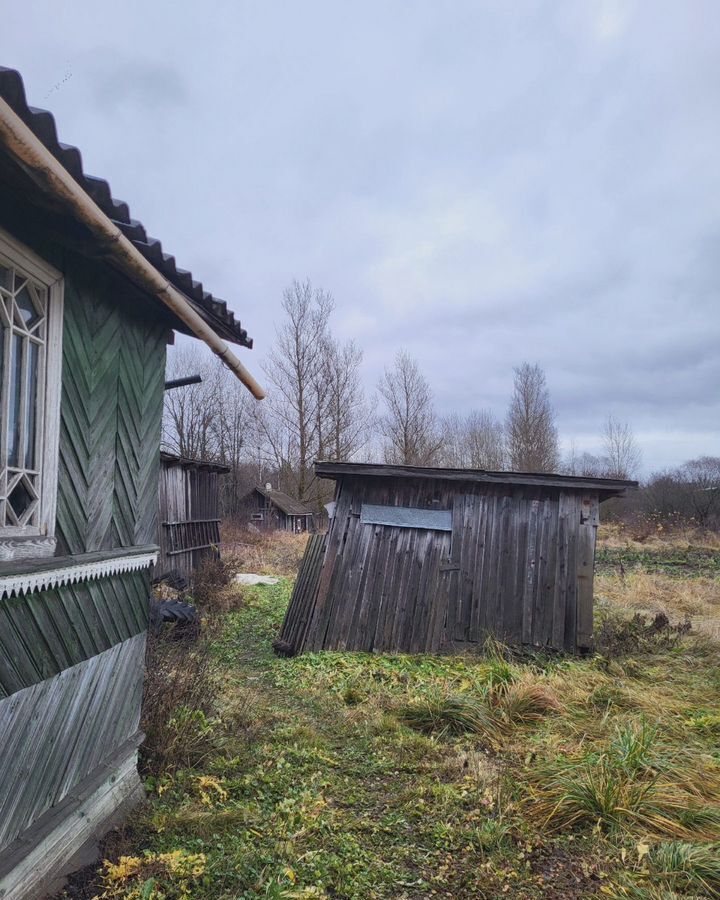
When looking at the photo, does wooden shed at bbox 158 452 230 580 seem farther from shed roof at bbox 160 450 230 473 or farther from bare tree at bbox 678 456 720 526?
bare tree at bbox 678 456 720 526

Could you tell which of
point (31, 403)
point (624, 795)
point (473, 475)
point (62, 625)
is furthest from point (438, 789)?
point (473, 475)

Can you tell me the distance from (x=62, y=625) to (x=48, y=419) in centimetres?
114

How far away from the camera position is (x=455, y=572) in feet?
28.1

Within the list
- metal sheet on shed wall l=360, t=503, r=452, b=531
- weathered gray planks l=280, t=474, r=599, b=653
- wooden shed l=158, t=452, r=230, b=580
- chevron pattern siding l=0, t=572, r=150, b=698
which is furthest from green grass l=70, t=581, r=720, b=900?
wooden shed l=158, t=452, r=230, b=580

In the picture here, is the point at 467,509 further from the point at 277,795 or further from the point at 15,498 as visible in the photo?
the point at 15,498

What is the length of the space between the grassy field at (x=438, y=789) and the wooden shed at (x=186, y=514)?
6579 mm

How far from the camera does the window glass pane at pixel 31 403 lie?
2.83 metres

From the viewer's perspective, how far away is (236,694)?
6.65 meters

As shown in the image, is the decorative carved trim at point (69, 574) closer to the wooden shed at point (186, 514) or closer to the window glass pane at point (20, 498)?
the window glass pane at point (20, 498)

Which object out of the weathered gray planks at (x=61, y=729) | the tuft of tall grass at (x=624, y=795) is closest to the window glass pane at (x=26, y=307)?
the weathered gray planks at (x=61, y=729)

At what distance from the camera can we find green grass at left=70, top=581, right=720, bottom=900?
3.28m

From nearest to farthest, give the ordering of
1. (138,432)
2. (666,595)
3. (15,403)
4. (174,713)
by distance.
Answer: (15,403)
(138,432)
(174,713)
(666,595)

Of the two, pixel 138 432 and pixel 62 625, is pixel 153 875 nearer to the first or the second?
pixel 62 625

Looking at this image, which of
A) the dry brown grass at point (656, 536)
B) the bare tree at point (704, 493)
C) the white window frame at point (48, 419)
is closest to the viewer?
the white window frame at point (48, 419)
